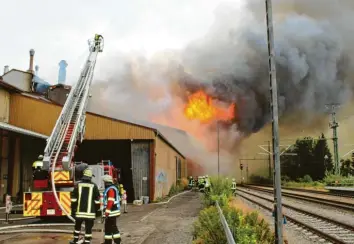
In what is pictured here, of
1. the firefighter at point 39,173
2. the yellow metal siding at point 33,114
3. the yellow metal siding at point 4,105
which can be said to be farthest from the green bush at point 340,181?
the firefighter at point 39,173

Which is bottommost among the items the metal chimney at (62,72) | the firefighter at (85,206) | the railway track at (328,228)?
the railway track at (328,228)

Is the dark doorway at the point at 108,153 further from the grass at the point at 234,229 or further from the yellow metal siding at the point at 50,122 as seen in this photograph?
the grass at the point at 234,229

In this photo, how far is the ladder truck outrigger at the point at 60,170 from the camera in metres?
15.5

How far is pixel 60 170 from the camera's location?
16453 millimetres

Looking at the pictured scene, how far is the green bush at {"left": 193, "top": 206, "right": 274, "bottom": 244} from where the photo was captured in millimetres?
8365

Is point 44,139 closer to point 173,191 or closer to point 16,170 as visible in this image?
point 16,170

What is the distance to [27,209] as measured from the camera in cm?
1538

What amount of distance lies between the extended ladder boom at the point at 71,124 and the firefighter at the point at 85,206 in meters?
7.26

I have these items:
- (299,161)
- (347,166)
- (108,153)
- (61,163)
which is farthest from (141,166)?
(347,166)

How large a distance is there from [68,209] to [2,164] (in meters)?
13.5

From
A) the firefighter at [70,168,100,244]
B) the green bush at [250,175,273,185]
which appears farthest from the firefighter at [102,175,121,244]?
the green bush at [250,175,273,185]

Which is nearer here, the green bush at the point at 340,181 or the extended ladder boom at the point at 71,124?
the extended ladder boom at the point at 71,124

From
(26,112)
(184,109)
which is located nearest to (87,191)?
(26,112)

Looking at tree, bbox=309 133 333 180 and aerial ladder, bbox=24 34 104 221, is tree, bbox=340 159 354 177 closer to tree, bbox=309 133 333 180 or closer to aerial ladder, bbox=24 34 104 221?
tree, bbox=309 133 333 180
